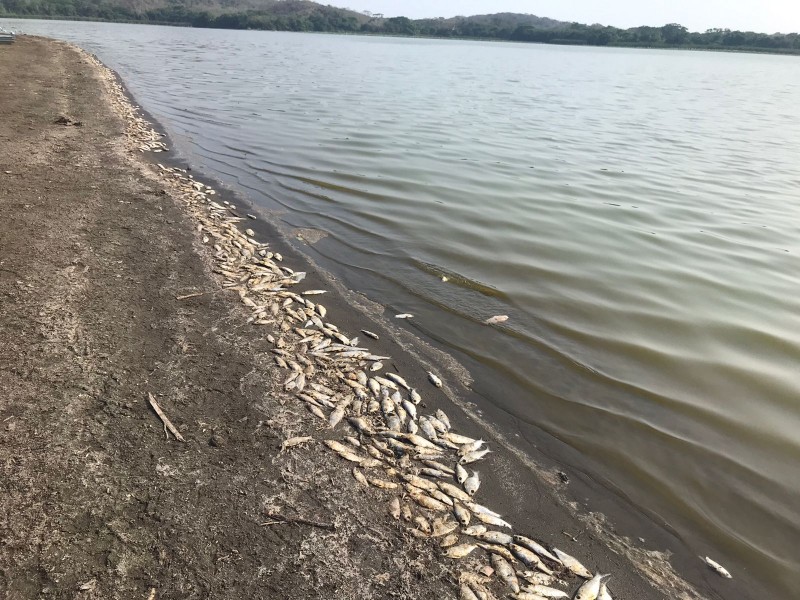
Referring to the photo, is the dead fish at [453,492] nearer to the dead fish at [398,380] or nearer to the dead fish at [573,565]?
the dead fish at [573,565]

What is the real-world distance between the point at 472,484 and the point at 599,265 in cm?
688

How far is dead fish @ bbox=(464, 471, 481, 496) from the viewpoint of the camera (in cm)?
459

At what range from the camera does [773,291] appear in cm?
904

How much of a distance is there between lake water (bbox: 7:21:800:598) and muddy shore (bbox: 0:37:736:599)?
880mm

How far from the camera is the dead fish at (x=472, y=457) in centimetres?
496

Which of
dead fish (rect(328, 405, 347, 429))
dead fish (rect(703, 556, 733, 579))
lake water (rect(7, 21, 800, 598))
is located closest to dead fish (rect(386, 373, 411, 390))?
dead fish (rect(328, 405, 347, 429))

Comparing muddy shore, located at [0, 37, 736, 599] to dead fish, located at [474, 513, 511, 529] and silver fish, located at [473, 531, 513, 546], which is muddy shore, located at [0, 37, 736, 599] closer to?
dead fish, located at [474, 513, 511, 529]

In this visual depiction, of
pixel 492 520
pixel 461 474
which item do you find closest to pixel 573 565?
pixel 492 520

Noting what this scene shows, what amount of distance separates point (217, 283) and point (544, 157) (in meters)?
14.8

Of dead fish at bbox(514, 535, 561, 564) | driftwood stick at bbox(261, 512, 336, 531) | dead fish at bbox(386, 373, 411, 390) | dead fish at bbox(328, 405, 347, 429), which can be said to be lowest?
dead fish at bbox(514, 535, 561, 564)

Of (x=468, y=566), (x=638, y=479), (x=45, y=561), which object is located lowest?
(x=638, y=479)

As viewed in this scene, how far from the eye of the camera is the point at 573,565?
13.0 ft

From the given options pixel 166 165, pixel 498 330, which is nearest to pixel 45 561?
pixel 498 330

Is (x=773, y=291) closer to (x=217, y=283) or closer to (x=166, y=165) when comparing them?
(x=217, y=283)
